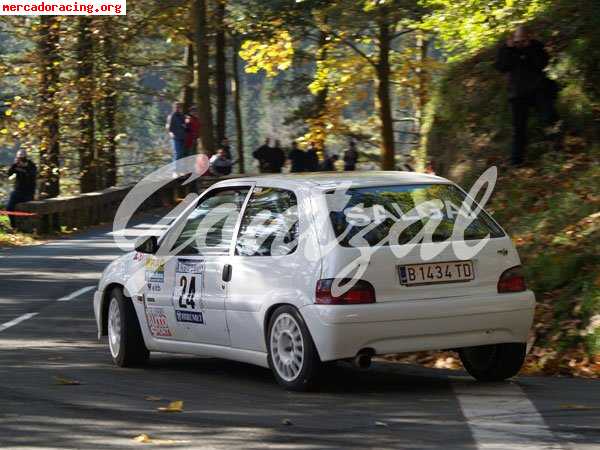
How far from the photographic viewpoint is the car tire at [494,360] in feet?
31.9

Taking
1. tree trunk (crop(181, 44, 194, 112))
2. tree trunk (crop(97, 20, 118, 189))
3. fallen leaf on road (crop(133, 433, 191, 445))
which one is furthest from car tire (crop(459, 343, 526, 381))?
tree trunk (crop(181, 44, 194, 112))

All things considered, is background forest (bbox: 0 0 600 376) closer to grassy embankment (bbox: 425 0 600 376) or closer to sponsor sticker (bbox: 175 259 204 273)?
grassy embankment (bbox: 425 0 600 376)

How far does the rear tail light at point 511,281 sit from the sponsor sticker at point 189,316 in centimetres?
232

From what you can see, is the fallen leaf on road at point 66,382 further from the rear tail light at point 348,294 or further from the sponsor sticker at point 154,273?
the rear tail light at point 348,294

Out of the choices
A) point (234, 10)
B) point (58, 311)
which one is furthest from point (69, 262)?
point (234, 10)

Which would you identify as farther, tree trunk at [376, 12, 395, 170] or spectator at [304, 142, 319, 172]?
tree trunk at [376, 12, 395, 170]

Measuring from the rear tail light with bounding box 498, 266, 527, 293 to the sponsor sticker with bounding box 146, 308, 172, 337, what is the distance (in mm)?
2785

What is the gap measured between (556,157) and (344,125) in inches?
1460

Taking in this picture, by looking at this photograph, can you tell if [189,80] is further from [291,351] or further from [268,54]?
[291,351]

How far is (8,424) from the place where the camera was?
7832 millimetres

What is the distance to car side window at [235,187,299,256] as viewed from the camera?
952cm

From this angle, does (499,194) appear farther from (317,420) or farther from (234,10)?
(234,10)

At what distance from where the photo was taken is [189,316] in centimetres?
1038

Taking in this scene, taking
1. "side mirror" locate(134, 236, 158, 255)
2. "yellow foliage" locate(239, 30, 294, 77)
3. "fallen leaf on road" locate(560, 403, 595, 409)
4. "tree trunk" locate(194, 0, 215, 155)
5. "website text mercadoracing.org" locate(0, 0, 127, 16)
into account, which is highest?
"website text mercadoracing.org" locate(0, 0, 127, 16)
